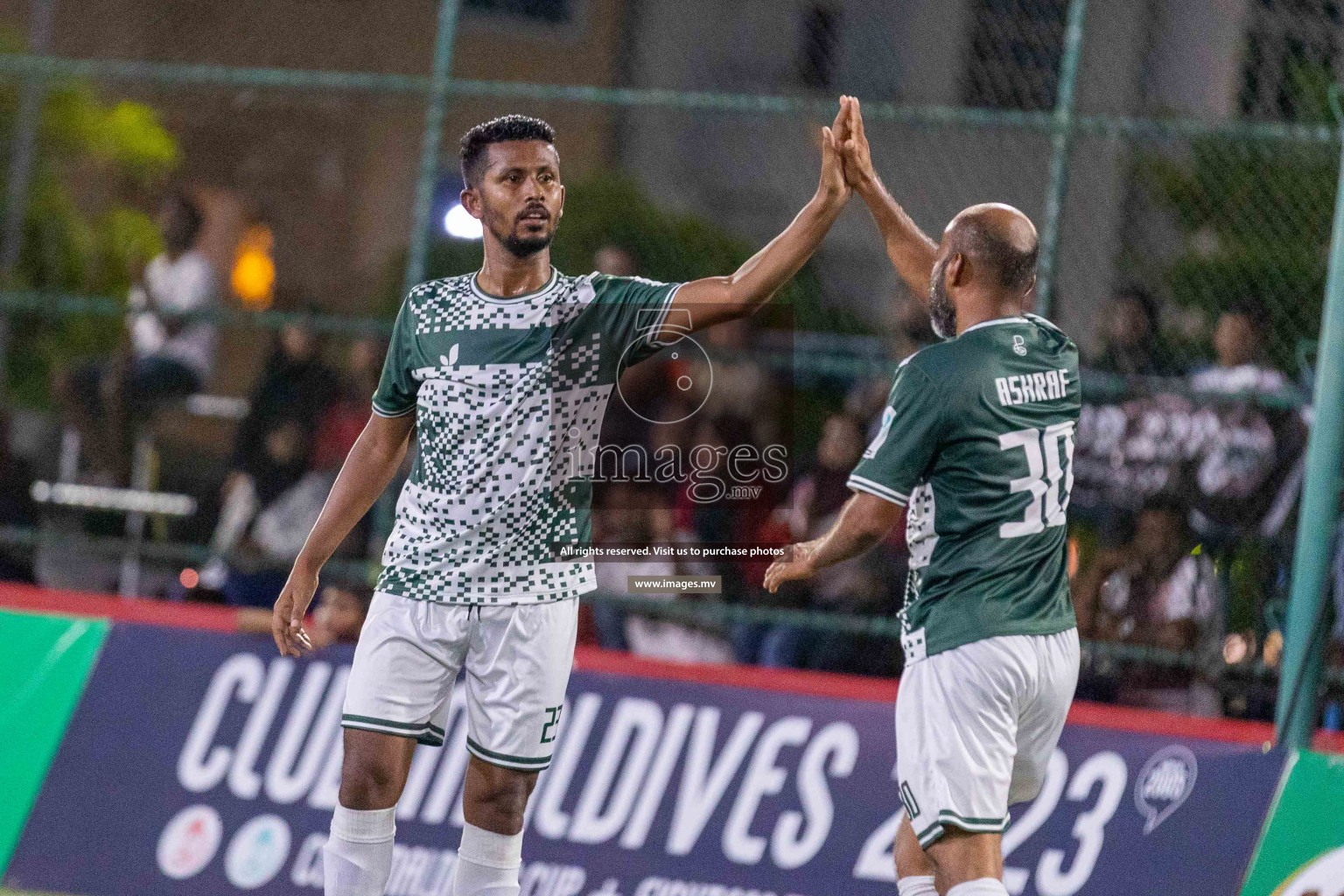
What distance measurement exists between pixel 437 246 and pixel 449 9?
9660mm

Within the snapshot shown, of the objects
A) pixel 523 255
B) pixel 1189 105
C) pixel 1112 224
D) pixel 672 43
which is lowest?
pixel 523 255

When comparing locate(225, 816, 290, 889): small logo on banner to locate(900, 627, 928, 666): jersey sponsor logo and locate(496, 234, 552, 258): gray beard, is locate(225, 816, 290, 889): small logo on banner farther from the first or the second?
locate(900, 627, 928, 666): jersey sponsor logo

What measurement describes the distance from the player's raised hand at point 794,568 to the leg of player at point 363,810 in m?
1.12

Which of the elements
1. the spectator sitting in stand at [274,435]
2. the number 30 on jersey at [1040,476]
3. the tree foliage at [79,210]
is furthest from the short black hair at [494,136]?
the tree foliage at [79,210]

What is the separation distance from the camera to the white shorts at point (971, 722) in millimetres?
3920

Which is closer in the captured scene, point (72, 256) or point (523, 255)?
point (523, 255)

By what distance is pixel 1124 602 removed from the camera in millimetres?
6543

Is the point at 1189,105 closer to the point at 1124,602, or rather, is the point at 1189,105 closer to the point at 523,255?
the point at 1124,602

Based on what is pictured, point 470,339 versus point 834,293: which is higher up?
point 834,293

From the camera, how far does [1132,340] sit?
6.90 meters

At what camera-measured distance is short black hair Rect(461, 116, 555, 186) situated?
4.33 m

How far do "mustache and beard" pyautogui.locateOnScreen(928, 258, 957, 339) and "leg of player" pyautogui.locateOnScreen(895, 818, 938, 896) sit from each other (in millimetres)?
1323

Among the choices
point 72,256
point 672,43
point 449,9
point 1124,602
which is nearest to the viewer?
point 1124,602

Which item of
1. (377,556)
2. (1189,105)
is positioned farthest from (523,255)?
(1189,105)
